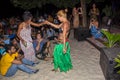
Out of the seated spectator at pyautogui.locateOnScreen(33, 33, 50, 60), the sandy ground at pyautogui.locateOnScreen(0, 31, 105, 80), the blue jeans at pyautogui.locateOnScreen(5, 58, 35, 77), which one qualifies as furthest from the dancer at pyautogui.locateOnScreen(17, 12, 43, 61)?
the blue jeans at pyautogui.locateOnScreen(5, 58, 35, 77)

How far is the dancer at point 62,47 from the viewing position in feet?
21.7

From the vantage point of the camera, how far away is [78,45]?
1100cm

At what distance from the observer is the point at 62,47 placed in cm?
681

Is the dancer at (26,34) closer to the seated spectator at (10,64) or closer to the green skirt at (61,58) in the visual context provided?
the seated spectator at (10,64)

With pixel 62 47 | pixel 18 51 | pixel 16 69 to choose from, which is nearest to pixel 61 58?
pixel 62 47

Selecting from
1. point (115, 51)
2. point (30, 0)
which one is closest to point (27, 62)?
point (115, 51)

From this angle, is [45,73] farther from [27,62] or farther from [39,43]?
[39,43]

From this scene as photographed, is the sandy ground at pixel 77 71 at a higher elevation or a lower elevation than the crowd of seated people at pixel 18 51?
lower

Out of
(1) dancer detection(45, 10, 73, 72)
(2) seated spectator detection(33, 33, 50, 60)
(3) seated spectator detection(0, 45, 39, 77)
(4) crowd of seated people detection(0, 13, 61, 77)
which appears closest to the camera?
(1) dancer detection(45, 10, 73, 72)

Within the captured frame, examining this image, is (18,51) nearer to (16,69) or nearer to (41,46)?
(41,46)

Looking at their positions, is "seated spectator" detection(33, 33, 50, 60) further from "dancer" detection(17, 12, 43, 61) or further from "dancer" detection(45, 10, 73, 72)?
"dancer" detection(45, 10, 73, 72)

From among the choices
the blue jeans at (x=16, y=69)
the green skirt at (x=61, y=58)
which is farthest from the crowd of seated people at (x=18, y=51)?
the green skirt at (x=61, y=58)

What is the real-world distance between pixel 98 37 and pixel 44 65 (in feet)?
13.9

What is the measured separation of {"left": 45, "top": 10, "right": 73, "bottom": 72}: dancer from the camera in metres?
6.60
